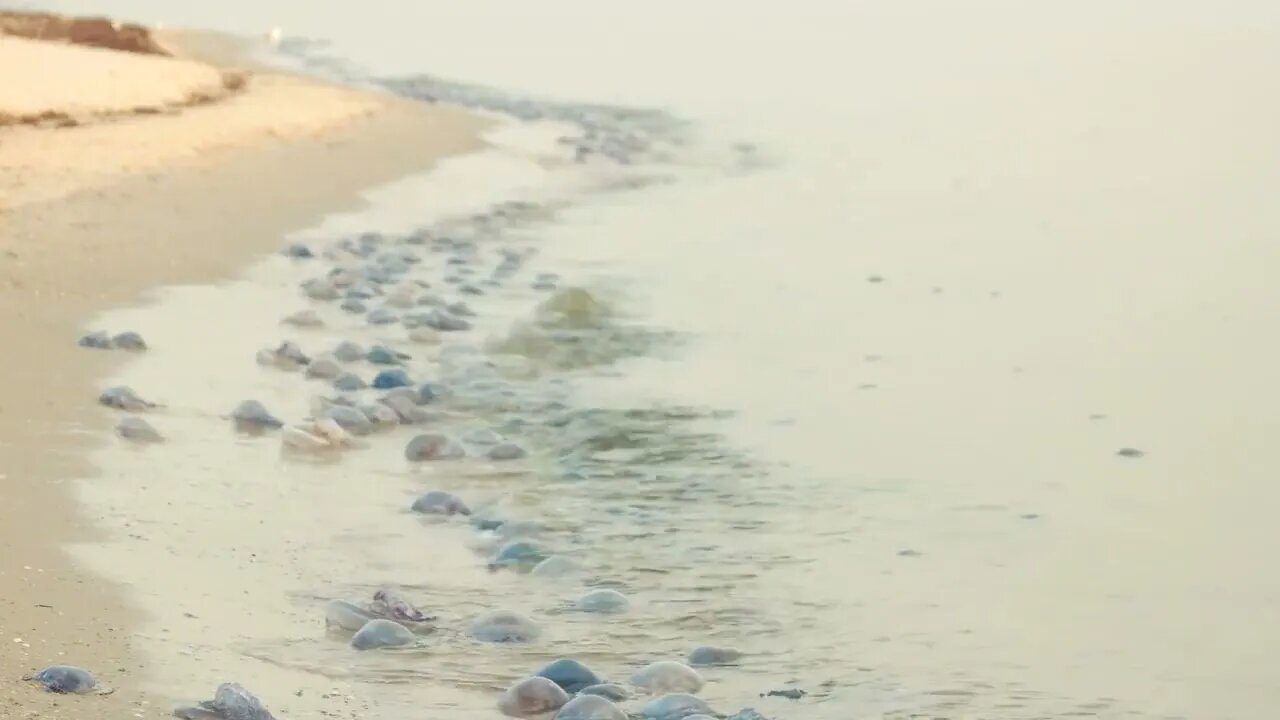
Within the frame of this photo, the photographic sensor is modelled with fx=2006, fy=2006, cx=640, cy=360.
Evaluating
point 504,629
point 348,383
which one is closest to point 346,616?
point 504,629

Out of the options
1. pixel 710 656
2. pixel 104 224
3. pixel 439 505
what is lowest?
pixel 104 224

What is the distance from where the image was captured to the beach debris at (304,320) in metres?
8.30

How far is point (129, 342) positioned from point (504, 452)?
75.2 inches

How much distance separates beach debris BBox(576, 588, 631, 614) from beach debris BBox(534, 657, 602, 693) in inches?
23.1

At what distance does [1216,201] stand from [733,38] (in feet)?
61.1

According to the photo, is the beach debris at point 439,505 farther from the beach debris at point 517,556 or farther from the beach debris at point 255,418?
the beach debris at point 255,418

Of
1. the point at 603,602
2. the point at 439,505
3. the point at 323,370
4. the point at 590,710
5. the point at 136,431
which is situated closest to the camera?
the point at 590,710

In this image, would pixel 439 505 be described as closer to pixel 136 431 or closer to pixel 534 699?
pixel 136 431

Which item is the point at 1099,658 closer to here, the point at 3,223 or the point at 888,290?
the point at 888,290

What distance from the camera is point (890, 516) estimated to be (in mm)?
5449

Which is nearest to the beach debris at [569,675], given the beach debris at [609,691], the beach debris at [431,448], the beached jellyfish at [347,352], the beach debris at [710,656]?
the beach debris at [609,691]

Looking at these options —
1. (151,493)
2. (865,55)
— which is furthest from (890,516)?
(865,55)

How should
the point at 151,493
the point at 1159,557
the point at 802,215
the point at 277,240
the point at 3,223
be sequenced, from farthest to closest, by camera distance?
the point at 802,215 → the point at 277,240 → the point at 3,223 → the point at 151,493 → the point at 1159,557

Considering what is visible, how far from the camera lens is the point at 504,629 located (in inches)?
169
